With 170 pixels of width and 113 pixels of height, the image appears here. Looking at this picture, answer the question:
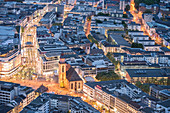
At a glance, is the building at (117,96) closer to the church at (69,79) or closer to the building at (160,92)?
the church at (69,79)

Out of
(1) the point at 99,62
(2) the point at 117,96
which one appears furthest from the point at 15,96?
(1) the point at 99,62

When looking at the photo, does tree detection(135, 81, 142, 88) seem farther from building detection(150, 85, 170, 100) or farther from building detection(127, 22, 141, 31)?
building detection(127, 22, 141, 31)

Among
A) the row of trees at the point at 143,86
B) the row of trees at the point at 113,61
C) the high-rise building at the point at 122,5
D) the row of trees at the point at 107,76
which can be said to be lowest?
the row of trees at the point at 143,86

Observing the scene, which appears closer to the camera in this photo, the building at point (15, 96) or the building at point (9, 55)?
the building at point (15, 96)

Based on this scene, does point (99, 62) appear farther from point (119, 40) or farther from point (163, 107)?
point (163, 107)

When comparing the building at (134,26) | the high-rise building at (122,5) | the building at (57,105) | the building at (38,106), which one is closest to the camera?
the building at (38,106)

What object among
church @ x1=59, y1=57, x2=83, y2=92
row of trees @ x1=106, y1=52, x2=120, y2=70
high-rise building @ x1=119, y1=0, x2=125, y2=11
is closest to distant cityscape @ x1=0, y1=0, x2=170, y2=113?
church @ x1=59, y1=57, x2=83, y2=92

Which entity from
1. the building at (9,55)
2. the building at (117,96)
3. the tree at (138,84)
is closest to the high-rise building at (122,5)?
the building at (9,55)
